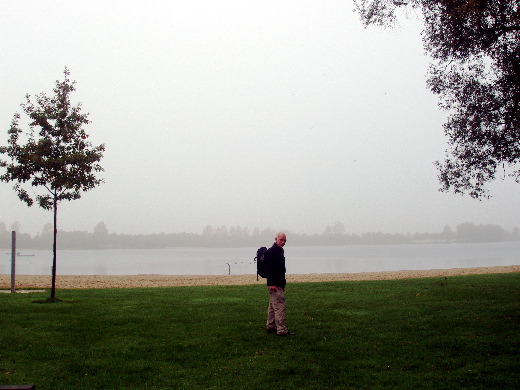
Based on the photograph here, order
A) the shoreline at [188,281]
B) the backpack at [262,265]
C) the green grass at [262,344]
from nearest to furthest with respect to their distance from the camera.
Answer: the green grass at [262,344] < the backpack at [262,265] < the shoreline at [188,281]

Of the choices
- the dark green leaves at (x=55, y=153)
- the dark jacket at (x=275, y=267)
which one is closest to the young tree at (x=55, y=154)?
the dark green leaves at (x=55, y=153)

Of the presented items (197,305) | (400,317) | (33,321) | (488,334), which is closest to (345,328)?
(400,317)

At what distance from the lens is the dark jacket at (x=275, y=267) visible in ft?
36.0

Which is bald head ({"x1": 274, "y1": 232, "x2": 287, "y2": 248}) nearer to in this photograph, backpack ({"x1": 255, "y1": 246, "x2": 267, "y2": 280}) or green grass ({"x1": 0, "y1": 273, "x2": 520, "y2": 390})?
backpack ({"x1": 255, "y1": 246, "x2": 267, "y2": 280})

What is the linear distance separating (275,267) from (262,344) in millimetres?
1734

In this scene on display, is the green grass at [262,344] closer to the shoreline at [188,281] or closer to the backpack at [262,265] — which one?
the backpack at [262,265]

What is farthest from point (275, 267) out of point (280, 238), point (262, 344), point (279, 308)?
point (262, 344)

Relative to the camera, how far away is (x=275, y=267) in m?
11.0

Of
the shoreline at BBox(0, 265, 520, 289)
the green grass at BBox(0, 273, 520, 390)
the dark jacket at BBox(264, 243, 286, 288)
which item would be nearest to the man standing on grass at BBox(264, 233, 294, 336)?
the dark jacket at BBox(264, 243, 286, 288)

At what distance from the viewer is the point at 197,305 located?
52.4ft

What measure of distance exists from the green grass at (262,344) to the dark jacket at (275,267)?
1.28 m

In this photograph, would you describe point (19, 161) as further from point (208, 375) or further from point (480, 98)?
point (480, 98)

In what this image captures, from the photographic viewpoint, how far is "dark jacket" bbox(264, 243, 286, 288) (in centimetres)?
1098

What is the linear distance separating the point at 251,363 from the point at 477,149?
11.7 m
